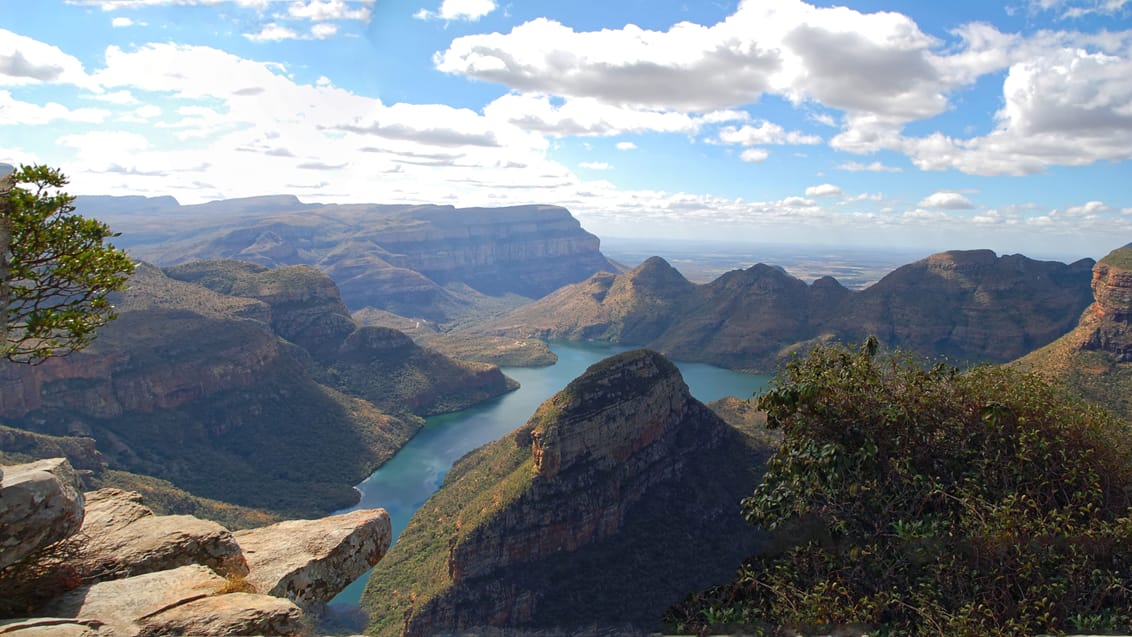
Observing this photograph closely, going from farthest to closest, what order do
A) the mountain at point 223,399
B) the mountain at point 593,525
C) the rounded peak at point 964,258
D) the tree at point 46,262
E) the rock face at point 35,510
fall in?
1. the rounded peak at point 964,258
2. the mountain at point 223,399
3. the mountain at point 593,525
4. the tree at point 46,262
5. the rock face at point 35,510

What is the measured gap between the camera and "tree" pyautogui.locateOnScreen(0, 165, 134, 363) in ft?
42.8

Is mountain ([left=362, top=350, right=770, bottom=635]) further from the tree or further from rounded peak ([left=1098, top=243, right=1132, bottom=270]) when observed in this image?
rounded peak ([left=1098, top=243, right=1132, bottom=270])

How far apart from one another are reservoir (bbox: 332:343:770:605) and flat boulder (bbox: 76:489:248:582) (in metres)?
46.3

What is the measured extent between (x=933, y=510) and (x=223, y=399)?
123 m

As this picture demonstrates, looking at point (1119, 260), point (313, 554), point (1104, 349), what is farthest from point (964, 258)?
point (313, 554)

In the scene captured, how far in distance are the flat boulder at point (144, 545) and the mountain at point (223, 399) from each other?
82.6m

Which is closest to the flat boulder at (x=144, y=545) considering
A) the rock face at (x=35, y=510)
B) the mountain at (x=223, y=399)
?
the rock face at (x=35, y=510)

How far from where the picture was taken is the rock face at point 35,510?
10016 mm

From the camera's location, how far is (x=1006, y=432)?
43.7 ft

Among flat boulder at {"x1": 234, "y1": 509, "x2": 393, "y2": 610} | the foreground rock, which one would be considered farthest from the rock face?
flat boulder at {"x1": 234, "y1": 509, "x2": 393, "y2": 610}

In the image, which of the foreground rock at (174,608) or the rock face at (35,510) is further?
the rock face at (35,510)

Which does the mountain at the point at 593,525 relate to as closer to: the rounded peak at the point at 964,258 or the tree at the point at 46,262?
the tree at the point at 46,262

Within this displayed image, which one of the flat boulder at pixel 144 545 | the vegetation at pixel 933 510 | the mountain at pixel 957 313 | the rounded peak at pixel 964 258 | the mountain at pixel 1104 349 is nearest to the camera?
the vegetation at pixel 933 510

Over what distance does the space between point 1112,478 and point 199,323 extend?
129960 mm
